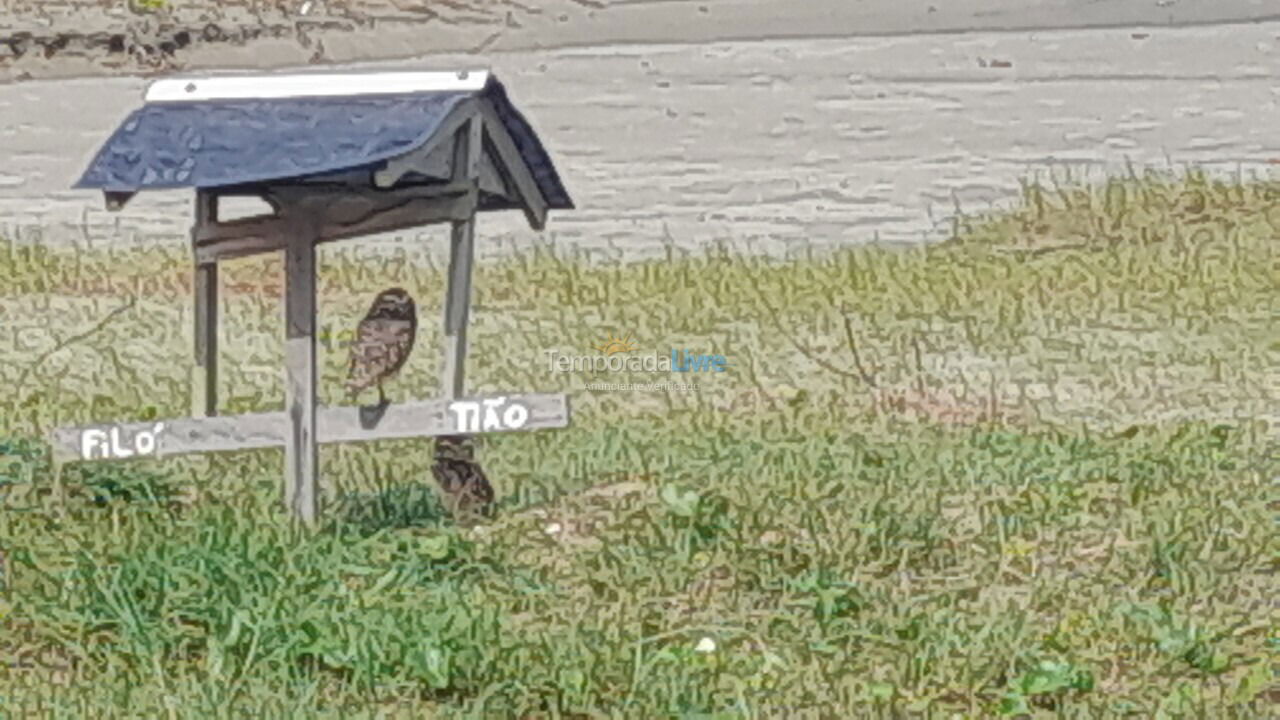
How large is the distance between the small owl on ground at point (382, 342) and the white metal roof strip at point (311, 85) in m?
0.62

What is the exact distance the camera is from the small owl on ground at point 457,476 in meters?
7.15

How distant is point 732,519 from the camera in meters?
6.87

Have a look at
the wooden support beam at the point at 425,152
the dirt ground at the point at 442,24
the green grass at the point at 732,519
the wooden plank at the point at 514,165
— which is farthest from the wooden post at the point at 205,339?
the dirt ground at the point at 442,24

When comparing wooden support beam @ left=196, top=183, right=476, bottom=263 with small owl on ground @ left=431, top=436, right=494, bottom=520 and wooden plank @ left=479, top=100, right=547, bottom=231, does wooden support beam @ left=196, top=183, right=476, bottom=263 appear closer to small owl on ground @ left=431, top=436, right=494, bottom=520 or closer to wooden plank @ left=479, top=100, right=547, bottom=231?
wooden plank @ left=479, top=100, right=547, bottom=231

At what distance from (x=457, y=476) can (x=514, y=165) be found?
2.69 feet

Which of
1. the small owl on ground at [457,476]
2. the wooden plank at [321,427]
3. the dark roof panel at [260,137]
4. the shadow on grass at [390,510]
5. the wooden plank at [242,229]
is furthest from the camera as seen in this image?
the small owl on ground at [457,476]

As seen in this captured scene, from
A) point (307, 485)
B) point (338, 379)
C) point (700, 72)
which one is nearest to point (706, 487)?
point (307, 485)

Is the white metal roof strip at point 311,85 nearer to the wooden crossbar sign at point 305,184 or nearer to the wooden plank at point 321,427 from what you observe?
the wooden crossbar sign at point 305,184

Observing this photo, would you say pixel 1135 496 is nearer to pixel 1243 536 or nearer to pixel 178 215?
pixel 1243 536

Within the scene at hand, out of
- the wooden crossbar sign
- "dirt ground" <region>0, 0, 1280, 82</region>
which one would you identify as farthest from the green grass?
"dirt ground" <region>0, 0, 1280, 82</region>

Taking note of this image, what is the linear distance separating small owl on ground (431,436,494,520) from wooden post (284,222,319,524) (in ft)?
1.40

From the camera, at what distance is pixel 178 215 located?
1266cm

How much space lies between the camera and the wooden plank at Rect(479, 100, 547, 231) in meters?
6.97

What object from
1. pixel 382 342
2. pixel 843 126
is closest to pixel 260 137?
pixel 382 342
